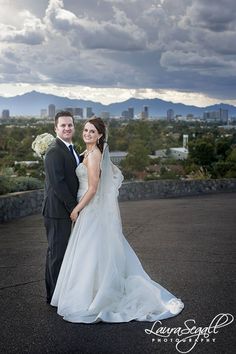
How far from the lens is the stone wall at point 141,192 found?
12.7 meters

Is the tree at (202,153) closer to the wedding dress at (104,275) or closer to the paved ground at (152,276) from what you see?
the paved ground at (152,276)

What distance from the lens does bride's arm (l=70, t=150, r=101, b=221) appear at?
523 centimetres

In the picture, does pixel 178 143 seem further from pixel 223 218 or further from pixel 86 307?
pixel 86 307

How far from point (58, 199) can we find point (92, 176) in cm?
44

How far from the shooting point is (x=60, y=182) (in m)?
5.25

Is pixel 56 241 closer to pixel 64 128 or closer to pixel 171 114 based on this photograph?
pixel 64 128

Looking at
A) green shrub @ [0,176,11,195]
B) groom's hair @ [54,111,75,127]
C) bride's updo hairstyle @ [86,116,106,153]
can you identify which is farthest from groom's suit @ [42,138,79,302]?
green shrub @ [0,176,11,195]

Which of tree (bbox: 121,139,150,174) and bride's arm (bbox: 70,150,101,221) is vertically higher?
bride's arm (bbox: 70,150,101,221)

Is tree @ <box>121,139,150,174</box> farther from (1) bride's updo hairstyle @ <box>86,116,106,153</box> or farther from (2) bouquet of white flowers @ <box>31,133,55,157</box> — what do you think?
(1) bride's updo hairstyle @ <box>86,116,106,153</box>

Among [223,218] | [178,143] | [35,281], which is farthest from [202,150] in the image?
[35,281]

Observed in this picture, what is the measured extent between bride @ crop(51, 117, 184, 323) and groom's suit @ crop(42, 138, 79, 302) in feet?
0.32

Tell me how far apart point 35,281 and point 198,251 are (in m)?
2.99

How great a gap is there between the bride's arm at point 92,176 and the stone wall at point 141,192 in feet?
23.8

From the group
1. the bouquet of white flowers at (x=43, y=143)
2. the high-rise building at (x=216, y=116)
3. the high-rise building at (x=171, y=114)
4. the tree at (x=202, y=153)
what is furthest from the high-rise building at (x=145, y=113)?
the bouquet of white flowers at (x=43, y=143)
